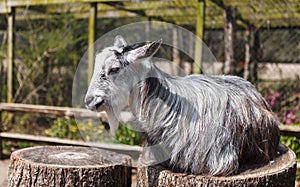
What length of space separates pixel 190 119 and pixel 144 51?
1.47 ft

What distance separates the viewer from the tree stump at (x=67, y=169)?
252 cm

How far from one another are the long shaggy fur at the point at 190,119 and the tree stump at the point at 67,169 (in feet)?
1.77

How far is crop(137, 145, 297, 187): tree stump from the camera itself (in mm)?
2146

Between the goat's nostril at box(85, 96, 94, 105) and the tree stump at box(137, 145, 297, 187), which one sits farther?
the tree stump at box(137, 145, 297, 187)

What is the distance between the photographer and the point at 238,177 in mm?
2182

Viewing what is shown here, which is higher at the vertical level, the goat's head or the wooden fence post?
the wooden fence post

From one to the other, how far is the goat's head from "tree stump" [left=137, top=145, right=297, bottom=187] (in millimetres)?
508

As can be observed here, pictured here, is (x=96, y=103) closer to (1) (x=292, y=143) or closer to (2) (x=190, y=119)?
(2) (x=190, y=119)

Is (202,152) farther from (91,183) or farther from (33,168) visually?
(33,168)

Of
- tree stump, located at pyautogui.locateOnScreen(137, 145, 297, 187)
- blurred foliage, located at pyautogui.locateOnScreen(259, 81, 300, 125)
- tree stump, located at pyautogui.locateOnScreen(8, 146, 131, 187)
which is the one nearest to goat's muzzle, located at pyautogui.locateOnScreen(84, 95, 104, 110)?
tree stump, located at pyautogui.locateOnScreen(137, 145, 297, 187)

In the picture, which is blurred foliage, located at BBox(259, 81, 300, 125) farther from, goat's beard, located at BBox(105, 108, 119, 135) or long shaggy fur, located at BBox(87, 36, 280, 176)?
goat's beard, located at BBox(105, 108, 119, 135)

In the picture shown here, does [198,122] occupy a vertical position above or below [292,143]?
above

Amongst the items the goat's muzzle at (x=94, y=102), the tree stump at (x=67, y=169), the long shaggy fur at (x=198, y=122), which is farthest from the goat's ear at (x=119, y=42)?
the tree stump at (x=67, y=169)

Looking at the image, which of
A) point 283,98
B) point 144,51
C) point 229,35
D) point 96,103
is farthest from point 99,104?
point 283,98
